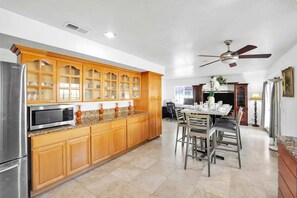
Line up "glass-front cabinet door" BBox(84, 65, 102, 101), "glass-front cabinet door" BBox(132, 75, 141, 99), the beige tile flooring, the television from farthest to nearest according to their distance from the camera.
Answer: the television → "glass-front cabinet door" BBox(132, 75, 141, 99) → "glass-front cabinet door" BBox(84, 65, 102, 101) → the beige tile flooring

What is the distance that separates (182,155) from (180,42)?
98.3 inches

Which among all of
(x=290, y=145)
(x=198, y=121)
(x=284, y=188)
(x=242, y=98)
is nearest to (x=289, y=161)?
(x=290, y=145)

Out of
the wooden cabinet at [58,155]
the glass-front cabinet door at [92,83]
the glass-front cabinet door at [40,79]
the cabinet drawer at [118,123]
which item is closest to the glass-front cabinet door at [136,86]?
the cabinet drawer at [118,123]

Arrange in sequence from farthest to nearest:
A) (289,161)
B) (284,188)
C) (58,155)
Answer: (58,155), (284,188), (289,161)

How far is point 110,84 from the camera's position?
344 centimetres

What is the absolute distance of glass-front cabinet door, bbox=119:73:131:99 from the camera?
3744 millimetres

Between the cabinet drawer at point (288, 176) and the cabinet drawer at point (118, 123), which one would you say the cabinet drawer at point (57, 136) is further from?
the cabinet drawer at point (288, 176)

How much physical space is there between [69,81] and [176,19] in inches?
84.5

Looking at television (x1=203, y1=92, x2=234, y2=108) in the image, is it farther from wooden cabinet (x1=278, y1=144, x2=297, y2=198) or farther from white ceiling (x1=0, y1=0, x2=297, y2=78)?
wooden cabinet (x1=278, y1=144, x2=297, y2=198)

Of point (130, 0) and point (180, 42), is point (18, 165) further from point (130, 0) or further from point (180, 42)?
point (180, 42)

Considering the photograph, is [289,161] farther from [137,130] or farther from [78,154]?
[137,130]

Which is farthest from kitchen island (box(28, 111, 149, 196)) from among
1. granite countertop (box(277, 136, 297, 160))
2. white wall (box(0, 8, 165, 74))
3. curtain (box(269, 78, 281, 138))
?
curtain (box(269, 78, 281, 138))

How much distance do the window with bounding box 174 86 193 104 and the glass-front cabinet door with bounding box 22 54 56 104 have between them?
280 inches

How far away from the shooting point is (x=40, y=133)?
1.93 m
